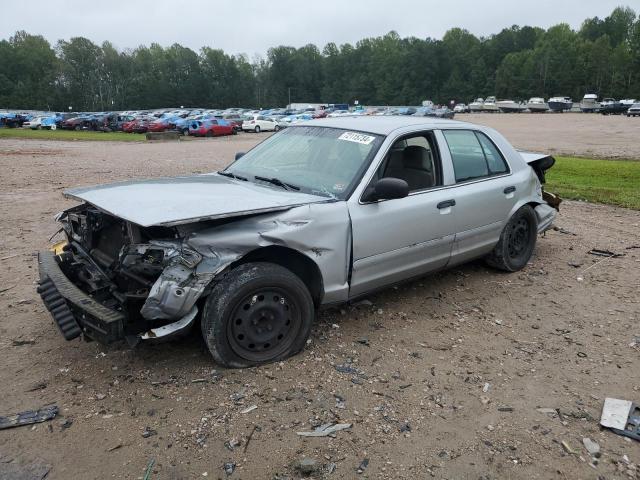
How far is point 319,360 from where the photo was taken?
3.83 m

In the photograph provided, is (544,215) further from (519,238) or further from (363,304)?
(363,304)

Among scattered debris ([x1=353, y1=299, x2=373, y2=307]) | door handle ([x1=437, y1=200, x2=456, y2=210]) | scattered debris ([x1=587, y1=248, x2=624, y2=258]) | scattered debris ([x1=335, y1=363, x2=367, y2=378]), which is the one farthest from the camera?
scattered debris ([x1=587, y1=248, x2=624, y2=258])

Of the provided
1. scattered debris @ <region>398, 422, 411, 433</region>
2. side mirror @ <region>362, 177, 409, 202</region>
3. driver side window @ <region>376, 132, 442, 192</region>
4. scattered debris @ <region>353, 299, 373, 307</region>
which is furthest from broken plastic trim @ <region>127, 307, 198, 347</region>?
driver side window @ <region>376, 132, 442, 192</region>

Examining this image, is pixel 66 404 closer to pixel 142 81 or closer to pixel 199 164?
pixel 199 164

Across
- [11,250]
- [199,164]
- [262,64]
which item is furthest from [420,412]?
[262,64]

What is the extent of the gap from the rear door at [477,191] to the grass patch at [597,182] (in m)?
5.18

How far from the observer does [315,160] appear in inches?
178

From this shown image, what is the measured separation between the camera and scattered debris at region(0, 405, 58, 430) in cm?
307

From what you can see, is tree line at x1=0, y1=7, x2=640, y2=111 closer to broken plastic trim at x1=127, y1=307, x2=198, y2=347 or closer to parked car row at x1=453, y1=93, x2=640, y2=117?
parked car row at x1=453, y1=93, x2=640, y2=117

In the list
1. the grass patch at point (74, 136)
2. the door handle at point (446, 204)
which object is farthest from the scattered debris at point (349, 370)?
the grass patch at point (74, 136)

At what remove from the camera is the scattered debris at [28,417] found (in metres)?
3.07

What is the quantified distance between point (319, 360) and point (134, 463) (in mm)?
1477

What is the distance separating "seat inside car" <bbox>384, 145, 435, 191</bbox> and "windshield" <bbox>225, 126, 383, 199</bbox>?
349mm

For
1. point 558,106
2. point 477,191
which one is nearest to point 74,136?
point 477,191
